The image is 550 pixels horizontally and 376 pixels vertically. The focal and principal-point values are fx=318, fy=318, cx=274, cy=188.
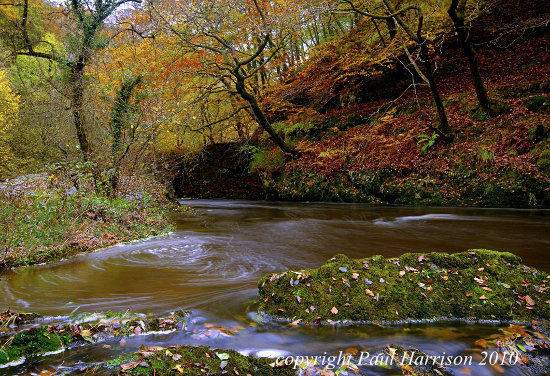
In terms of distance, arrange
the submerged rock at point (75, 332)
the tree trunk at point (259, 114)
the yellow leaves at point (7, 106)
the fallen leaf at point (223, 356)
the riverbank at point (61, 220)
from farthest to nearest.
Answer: the yellow leaves at point (7, 106), the tree trunk at point (259, 114), the riverbank at point (61, 220), the submerged rock at point (75, 332), the fallen leaf at point (223, 356)

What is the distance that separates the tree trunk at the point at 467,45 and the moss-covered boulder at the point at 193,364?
1077 centimetres

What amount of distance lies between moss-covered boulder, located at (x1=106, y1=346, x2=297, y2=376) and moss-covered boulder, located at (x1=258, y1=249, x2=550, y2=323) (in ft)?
3.06

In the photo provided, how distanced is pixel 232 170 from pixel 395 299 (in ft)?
56.0

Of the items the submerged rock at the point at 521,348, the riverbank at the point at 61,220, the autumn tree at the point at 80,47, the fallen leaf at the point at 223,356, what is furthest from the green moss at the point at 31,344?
the autumn tree at the point at 80,47

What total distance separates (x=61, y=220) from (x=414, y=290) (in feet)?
24.2

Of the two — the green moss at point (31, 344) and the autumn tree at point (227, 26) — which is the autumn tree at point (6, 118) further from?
the green moss at point (31, 344)

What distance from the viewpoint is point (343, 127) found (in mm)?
15523

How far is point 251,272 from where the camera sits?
5406mm

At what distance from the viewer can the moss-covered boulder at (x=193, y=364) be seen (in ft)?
6.88

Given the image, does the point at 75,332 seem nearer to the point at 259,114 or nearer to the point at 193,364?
the point at 193,364

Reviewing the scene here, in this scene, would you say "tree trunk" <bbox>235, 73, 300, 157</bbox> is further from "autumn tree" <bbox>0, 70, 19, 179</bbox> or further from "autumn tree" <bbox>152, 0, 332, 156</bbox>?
"autumn tree" <bbox>0, 70, 19, 179</bbox>

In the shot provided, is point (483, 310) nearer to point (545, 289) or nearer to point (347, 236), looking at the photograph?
point (545, 289)

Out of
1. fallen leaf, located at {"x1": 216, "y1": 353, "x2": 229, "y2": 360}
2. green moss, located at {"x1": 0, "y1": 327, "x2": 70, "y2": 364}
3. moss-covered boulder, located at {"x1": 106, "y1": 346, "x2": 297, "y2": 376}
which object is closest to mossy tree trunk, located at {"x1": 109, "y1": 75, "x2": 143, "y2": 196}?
green moss, located at {"x1": 0, "y1": 327, "x2": 70, "y2": 364}

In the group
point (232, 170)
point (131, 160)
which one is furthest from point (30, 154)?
point (131, 160)
